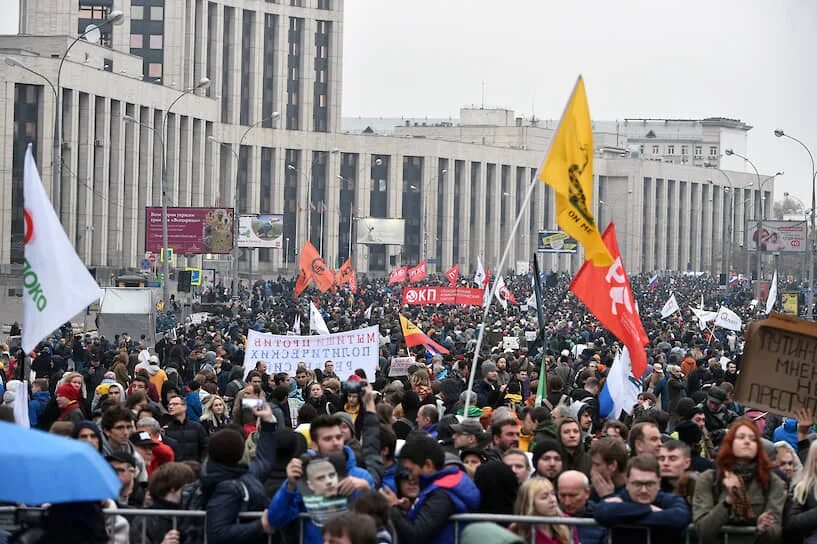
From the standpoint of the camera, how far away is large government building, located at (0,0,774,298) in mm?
68125

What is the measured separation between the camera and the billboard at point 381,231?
93750mm

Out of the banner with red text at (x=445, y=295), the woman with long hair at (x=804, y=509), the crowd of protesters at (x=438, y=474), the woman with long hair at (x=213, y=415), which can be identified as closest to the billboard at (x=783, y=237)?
the banner with red text at (x=445, y=295)

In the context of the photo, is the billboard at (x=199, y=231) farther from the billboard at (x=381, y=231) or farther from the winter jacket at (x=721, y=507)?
the billboard at (x=381, y=231)

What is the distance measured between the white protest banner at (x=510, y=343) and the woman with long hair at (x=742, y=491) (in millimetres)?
20170

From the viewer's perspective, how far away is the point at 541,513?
7871 mm

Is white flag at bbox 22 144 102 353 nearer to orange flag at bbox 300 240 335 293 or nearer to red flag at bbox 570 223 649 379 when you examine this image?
red flag at bbox 570 223 649 379

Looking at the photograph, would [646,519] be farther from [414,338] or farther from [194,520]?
[414,338]

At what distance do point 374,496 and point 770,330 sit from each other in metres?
3.77

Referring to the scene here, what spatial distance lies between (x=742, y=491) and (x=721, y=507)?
132 millimetres

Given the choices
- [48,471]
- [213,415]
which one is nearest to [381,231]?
[213,415]

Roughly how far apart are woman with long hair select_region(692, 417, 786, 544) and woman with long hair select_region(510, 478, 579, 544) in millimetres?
563

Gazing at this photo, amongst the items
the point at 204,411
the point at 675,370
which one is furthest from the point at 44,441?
the point at 675,370

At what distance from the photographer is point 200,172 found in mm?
82000

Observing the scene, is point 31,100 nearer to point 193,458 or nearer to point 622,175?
point 193,458
